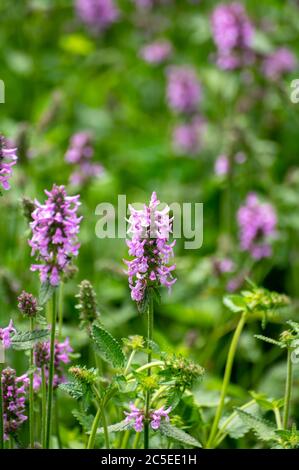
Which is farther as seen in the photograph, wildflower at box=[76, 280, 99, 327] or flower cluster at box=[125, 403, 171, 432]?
wildflower at box=[76, 280, 99, 327]

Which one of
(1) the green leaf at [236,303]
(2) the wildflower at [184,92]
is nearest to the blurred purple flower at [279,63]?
(2) the wildflower at [184,92]

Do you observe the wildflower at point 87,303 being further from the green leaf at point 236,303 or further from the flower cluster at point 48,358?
the green leaf at point 236,303

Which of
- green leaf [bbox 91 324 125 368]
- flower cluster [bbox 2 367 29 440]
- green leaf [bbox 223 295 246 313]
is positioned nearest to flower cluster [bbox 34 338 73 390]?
flower cluster [bbox 2 367 29 440]

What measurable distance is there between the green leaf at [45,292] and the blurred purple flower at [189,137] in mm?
2777

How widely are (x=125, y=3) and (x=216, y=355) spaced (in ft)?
10.0

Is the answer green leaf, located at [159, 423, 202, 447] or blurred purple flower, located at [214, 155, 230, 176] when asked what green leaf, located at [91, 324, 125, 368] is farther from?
blurred purple flower, located at [214, 155, 230, 176]

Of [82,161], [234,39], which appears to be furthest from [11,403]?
[234,39]

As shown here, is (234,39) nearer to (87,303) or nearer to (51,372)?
(87,303)

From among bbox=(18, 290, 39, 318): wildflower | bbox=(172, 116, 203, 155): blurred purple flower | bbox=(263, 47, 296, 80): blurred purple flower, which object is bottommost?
bbox=(18, 290, 39, 318): wildflower

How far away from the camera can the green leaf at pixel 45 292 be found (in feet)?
5.00

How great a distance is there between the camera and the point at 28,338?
5.28 feet

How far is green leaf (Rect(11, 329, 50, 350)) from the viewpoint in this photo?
1.61 meters

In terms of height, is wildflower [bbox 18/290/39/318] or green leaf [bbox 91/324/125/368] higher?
wildflower [bbox 18/290/39/318]

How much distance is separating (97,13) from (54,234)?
3392 mm
